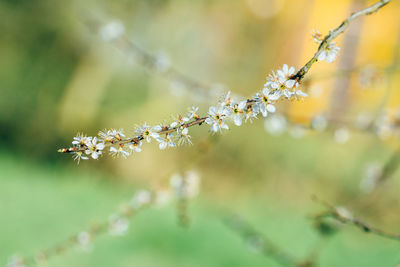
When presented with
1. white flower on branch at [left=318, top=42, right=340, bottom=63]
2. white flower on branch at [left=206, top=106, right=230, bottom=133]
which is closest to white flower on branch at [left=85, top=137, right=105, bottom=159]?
white flower on branch at [left=206, top=106, right=230, bottom=133]

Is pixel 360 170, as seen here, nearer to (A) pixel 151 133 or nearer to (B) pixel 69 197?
(B) pixel 69 197

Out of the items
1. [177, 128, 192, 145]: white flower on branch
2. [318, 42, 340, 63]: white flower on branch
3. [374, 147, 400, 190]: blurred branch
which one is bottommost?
[177, 128, 192, 145]: white flower on branch

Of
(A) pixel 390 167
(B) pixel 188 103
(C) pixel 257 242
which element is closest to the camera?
(A) pixel 390 167

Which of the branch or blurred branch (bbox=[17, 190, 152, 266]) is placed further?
blurred branch (bbox=[17, 190, 152, 266])

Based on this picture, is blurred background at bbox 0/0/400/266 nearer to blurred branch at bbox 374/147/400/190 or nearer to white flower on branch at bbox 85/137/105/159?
blurred branch at bbox 374/147/400/190

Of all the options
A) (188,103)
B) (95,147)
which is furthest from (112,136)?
(188,103)

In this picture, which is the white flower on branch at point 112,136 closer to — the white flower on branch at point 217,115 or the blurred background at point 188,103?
the white flower on branch at point 217,115

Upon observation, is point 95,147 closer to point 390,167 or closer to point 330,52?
point 330,52

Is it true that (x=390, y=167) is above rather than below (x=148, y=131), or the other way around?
above

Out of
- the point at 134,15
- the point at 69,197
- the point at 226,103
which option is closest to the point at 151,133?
the point at 226,103
